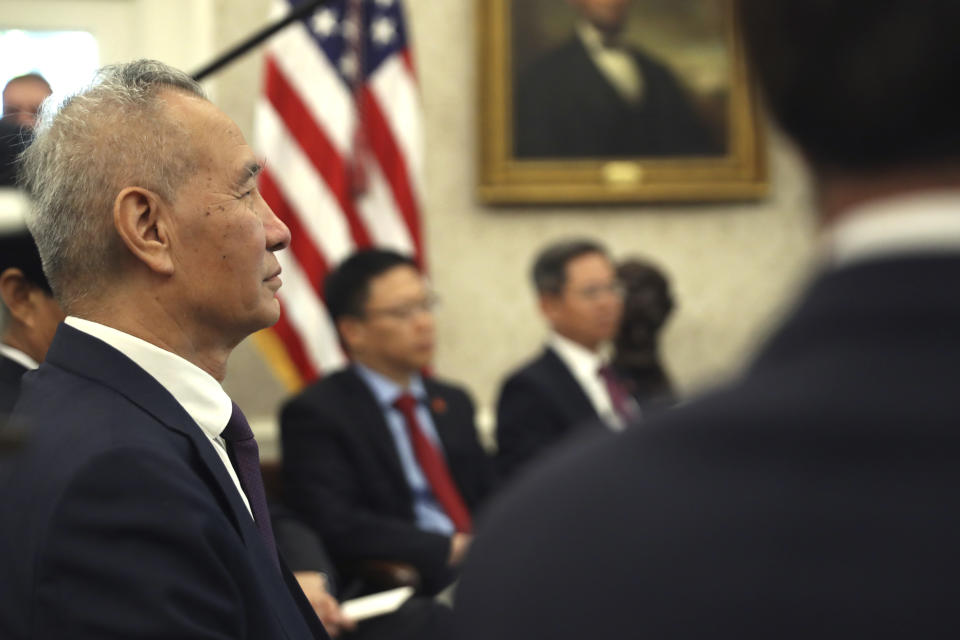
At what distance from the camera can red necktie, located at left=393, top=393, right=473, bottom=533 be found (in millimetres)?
4164

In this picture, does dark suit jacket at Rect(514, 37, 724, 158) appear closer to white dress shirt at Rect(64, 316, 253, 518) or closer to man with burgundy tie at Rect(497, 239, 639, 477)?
man with burgundy tie at Rect(497, 239, 639, 477)

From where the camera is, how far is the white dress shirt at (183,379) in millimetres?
1726

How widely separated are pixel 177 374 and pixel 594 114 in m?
4.27

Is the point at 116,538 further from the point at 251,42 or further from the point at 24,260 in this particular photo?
the point at 251,42

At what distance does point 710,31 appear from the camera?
584 centimetres

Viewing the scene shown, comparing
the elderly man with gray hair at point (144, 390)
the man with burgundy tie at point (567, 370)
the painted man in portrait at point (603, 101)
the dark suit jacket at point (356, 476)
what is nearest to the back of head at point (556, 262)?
the man with burgundy tie at point (567, 370)

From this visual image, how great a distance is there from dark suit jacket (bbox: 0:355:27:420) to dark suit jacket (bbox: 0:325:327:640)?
1.82 feet

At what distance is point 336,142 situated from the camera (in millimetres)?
5062

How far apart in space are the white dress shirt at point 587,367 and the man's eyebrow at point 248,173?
9.84 feet

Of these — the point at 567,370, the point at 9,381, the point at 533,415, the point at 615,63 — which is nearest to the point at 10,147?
the point at 9,381

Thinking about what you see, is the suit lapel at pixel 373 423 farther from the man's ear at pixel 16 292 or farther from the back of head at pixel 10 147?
the back of head at pixel 10 147

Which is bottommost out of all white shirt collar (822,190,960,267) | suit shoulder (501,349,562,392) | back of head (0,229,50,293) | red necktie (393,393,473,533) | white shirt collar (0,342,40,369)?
red necktie (393,393,473,533)

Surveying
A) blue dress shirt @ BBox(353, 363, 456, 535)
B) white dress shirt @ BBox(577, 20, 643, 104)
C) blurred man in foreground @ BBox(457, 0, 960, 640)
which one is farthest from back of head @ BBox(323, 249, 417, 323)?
blurred man in foreground @ BBox(457, 0, 960, 640)

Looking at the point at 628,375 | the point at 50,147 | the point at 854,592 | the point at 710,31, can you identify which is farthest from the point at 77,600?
the point at 710,31
